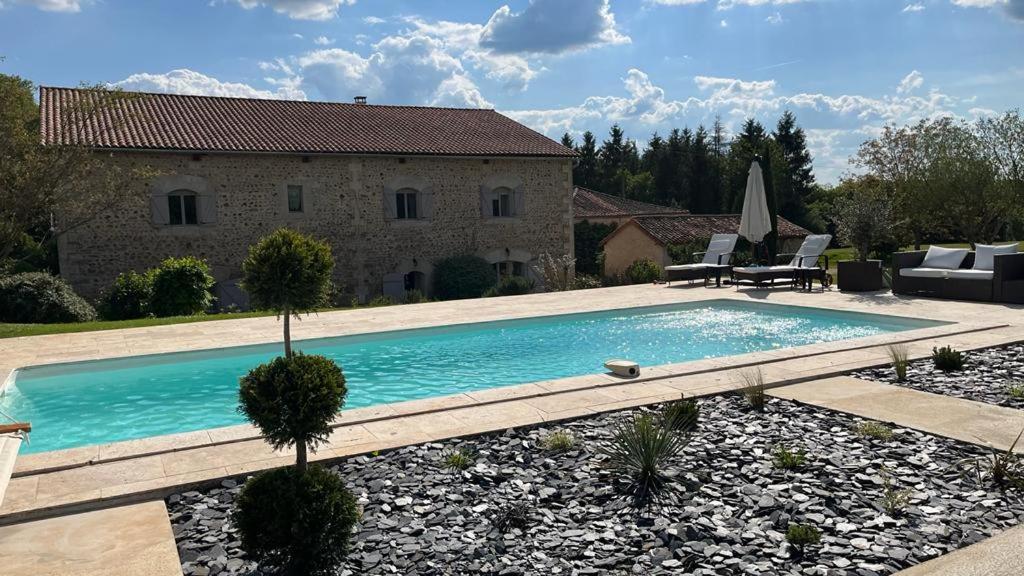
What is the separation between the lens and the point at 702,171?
4712 cm

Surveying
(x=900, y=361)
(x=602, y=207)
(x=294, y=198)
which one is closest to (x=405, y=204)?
(x=294, y=198)

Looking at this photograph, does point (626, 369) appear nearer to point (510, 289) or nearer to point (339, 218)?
point (510, 289)


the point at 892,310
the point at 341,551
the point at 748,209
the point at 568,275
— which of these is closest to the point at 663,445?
the point at 341,551

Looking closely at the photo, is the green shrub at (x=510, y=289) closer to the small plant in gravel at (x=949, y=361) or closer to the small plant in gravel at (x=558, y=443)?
the small plant in gravel at (x=949, y=361)

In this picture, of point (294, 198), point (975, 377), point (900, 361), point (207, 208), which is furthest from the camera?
point (294, 198)

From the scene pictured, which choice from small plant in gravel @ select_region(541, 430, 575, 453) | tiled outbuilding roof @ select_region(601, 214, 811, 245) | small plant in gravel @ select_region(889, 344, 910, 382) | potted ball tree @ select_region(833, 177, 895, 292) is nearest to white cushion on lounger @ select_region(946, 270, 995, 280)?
potted ball tree @ select_region(833, 177, 895, 292)

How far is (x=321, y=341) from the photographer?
35.1 feet

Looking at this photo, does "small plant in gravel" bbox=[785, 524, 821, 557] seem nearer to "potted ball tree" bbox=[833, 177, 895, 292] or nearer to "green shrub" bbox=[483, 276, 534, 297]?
"potted ball tree" bbox=[833, 177, 895, 292]

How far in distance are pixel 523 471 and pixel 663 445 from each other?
2.88 ft

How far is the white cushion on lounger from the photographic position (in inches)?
475

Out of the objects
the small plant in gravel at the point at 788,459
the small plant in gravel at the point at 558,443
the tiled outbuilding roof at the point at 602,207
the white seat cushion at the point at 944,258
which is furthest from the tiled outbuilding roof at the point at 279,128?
the small plant in gravel at the point at 788,459

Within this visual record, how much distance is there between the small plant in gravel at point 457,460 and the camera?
4617mm

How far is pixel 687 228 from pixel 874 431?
71.7 feet

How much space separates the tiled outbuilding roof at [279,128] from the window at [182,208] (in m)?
1.20
